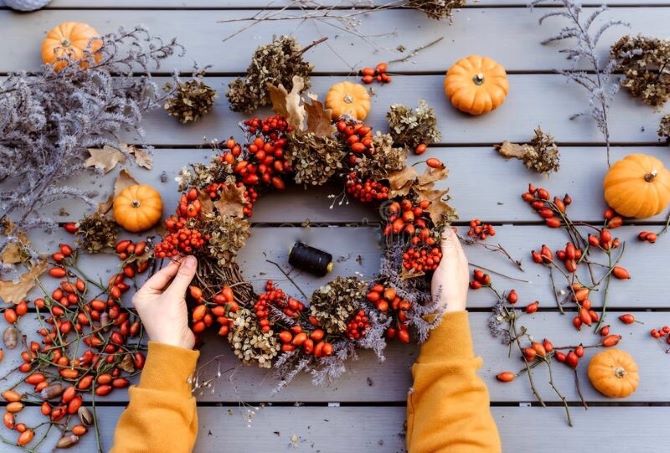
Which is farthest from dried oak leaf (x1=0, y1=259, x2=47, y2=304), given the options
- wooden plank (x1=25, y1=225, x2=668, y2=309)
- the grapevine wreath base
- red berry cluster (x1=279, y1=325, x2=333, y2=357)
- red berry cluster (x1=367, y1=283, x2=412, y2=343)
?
red berry cluster (x1=367, y1=283, x2=412, y2=343)

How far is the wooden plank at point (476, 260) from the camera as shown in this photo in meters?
2.06

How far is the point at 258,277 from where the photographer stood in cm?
208

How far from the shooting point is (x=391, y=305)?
1.88m

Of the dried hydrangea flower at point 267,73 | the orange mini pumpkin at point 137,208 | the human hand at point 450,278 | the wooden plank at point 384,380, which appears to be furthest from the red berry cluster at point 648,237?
the orange mini pumpkin at point 137,208

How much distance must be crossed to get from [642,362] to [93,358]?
1.79 m

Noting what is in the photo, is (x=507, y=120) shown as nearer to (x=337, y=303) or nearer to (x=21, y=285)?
(x=337, y=303)

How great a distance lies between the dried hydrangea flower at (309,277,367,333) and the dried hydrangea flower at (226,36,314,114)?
72 centimetres

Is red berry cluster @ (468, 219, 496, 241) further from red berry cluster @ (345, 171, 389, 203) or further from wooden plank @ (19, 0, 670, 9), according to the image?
wooden plank @ (19, 0, 670, 9)

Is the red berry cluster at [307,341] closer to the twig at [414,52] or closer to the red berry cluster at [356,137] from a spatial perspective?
the red berry cluster at [356,137]

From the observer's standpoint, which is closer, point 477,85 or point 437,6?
point 477,85

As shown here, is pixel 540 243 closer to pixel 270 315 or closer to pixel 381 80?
pixel 381 80

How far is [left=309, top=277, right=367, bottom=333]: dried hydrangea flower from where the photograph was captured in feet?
5.99

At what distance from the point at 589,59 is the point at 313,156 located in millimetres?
1148

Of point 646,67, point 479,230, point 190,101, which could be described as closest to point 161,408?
point 190,101
